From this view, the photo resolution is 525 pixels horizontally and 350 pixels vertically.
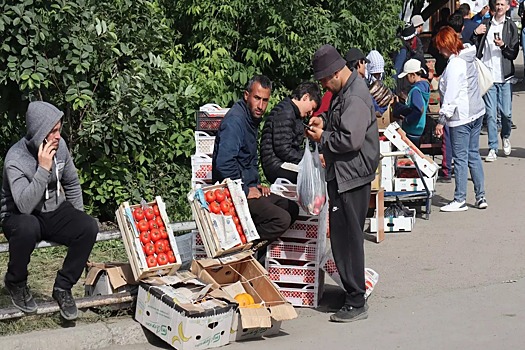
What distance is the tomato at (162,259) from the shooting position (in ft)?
22.3

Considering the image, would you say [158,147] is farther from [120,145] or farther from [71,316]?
[71,316]

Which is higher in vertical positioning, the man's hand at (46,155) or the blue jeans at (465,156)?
the man's hand at (46,155)

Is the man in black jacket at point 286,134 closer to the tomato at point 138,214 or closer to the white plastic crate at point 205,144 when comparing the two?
the white plastic crate at point 205,144

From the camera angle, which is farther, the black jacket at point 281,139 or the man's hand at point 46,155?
the black jacket at point 281,139

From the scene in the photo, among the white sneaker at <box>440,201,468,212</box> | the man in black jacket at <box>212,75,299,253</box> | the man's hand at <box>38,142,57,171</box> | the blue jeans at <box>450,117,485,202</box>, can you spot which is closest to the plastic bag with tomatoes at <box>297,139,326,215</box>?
the man in black jacket at <box>212,75,299,253</box>

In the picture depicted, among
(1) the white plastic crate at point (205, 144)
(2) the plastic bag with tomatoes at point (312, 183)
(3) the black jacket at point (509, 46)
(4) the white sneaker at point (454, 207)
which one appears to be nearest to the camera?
(2) the plastic bag with tomatoes at point (312, 183)

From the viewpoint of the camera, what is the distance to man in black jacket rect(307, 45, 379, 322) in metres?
6.94

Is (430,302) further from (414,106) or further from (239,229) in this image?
(414,106)

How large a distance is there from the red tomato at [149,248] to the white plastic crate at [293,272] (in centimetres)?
112

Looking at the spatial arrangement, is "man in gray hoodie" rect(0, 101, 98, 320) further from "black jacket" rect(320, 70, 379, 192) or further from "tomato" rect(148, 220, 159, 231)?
"black jacket" rect(320, 70, 379, 192)

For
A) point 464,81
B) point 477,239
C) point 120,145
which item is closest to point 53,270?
point 120,145

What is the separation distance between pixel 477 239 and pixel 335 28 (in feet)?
10.2

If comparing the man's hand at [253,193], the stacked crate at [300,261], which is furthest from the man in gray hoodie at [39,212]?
the stacked crate at [300,261]

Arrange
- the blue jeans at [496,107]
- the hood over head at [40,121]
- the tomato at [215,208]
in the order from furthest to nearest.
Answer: the blue jeans at [496,107] < the tomato at [215,208] < the hood over head at [40,121]
